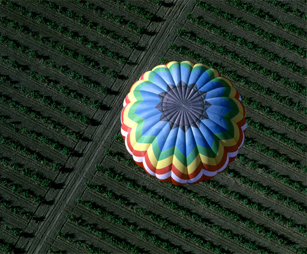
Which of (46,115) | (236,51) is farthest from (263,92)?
(46,115)

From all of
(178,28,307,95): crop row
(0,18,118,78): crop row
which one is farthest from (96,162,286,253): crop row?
(178,28,307,95): crop row

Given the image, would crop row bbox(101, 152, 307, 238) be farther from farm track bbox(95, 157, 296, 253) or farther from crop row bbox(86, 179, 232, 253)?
crop row bbox(86, 179, 232, 253)

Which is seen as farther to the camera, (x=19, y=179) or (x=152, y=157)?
(x=19, y=179)

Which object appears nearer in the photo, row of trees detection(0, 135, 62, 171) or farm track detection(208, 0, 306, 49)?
row of trees detection(0, 135, 62, 171)

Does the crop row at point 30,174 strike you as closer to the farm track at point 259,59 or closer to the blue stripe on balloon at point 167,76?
the blue stripe on balloon at point 167,76

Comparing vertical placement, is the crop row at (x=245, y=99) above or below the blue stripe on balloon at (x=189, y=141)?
above

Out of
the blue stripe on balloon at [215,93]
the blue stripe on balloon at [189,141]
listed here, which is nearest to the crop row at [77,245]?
the blue stripe on balloon at [189,141]

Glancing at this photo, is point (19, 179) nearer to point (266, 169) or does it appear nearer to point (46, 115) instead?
point (46, 115)
